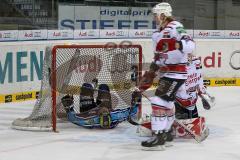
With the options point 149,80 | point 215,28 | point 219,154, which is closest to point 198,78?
point 149,80

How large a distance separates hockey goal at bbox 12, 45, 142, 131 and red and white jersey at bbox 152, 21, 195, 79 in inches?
57.1

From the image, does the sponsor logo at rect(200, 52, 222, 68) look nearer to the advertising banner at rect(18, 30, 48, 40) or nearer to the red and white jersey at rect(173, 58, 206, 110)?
the advertising banner at rect(18, 30, 48, 40)

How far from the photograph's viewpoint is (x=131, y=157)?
18.5ft

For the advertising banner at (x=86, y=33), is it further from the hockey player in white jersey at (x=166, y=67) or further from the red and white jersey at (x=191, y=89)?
the hockey player in white jersey at (x=166, y=67)

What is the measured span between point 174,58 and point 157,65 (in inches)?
9.8

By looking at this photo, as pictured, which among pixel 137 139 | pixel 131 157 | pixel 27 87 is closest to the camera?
pixel 131 157

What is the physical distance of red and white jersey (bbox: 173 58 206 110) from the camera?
6.62 metres

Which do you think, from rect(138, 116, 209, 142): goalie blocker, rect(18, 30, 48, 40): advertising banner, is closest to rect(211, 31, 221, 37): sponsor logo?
rect(18, 30, 48, 40): advertising banner

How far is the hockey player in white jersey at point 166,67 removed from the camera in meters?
5.80

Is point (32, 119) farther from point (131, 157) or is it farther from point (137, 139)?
point (131, 157)

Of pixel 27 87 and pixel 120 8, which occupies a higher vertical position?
pixel 120 8

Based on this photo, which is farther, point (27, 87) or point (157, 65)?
point (27, 87)

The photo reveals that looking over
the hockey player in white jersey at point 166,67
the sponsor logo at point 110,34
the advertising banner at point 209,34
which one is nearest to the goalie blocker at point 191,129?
the hockey player in white jersey at point 166,67

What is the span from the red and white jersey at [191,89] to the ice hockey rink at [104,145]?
43 centimetres
